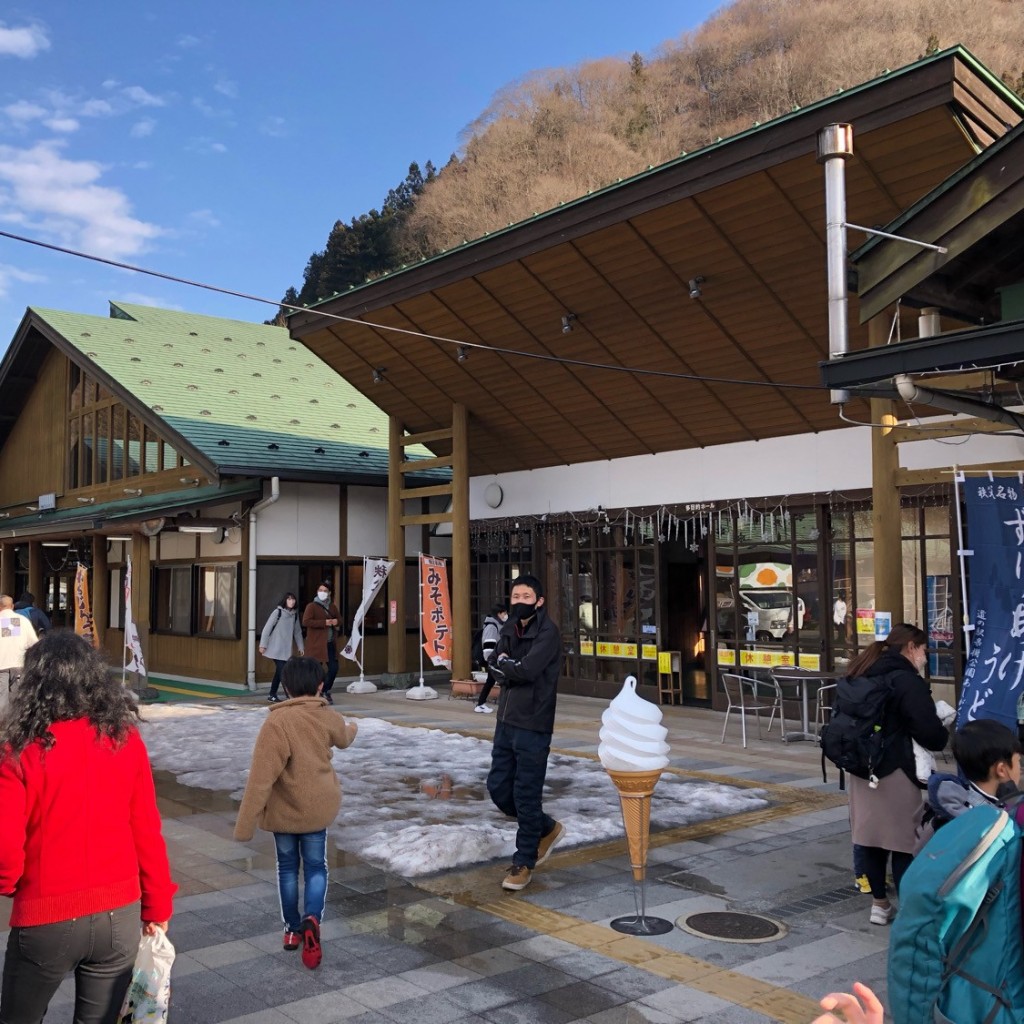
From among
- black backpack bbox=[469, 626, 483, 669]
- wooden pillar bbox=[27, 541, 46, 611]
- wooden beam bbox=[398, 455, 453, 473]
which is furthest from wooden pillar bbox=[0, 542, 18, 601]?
black backpack bbox=[469, 626, 483, 669]

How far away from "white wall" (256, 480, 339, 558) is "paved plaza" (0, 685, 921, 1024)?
977cm

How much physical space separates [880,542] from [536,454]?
7620 millimetres

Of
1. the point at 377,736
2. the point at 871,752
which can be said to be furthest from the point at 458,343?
the point at 871,752

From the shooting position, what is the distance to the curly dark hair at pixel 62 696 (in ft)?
9.08

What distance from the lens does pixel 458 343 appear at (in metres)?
13.1

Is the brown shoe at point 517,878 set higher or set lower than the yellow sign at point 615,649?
lower

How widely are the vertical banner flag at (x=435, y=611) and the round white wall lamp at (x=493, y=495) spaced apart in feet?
5.05

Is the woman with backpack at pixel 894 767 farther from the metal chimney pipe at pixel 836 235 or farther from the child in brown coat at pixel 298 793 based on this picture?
the child in brown coat at pixel 298 793

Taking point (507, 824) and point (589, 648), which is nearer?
point (507, 824)

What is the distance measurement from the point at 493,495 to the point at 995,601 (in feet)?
36.3

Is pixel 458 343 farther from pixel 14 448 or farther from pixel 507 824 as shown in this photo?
pixel 14 448

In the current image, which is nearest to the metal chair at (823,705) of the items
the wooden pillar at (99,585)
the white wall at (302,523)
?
the white wall at (302,523)

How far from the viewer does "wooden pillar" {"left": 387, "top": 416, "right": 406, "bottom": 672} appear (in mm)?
16812

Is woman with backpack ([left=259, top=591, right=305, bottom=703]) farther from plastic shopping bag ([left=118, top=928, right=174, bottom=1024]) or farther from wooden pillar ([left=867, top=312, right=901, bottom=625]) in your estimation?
plastic shopping bag ([left=118, top=928, right=174, bottom=1024])
